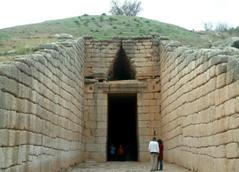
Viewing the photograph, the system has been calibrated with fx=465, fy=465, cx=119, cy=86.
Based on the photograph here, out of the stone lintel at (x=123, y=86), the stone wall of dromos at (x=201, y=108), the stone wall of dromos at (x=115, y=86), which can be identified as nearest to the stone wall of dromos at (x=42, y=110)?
the stone wall of dromos at (x=115, y=86)

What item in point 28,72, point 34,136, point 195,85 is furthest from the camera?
point 195,85

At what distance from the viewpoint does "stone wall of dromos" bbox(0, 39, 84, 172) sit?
7.94 metres

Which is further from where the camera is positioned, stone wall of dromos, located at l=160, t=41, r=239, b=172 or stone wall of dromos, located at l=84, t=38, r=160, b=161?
stone wall of dromos, located at l=84, t=38, r=160, b=161

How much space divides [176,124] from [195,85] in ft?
10.4

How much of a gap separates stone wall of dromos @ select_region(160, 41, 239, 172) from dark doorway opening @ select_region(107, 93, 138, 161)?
688 cm

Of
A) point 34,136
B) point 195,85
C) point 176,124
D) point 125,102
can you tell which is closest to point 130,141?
point 125,102

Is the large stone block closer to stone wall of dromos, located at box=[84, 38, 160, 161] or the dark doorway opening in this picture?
stone wall of dromos, located at box=[84, 38, 160, 161]

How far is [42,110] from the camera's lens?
35.6ft

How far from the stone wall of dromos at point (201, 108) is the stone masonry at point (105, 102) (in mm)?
21

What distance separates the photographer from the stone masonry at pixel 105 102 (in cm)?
862

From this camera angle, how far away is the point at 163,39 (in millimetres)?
19438

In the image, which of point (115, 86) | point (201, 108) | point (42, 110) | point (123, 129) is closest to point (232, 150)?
point (201, 108)

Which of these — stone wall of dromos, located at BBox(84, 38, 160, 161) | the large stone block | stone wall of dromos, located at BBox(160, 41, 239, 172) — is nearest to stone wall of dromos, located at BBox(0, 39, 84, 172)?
stone wall of dromos, located at BBox(84, 38, 160, 161)

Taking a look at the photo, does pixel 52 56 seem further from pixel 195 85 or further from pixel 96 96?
pixel 96 96
